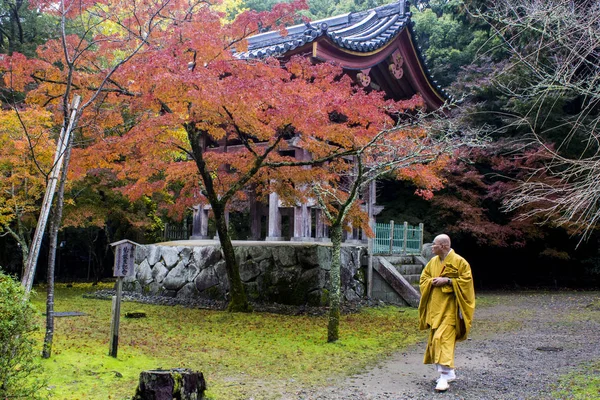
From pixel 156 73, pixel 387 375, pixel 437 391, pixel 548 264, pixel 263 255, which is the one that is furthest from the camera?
pixel 548 264

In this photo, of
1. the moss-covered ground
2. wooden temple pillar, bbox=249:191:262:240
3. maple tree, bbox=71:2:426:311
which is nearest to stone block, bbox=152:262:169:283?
the moss-covered ground

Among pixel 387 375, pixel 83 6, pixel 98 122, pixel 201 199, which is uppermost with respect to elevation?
pixel 83 6

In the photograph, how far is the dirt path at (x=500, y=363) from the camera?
5.04 m

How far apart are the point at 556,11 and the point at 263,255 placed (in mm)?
7997

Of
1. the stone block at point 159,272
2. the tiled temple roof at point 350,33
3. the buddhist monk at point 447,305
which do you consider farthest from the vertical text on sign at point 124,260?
the stone block at point 159,272

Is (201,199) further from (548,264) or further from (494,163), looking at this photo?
(548,264)

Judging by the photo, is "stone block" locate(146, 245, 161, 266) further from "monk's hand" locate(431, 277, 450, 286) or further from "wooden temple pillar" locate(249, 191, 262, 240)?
"monk's hand" locate(431, 277, 450, 286)

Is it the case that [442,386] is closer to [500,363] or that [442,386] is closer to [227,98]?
[500,363]

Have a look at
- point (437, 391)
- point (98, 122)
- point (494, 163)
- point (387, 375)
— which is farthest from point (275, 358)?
point (494, 163)

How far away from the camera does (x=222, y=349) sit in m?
6.87

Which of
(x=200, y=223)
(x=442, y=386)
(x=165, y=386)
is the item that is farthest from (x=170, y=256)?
(x=442, y=386)

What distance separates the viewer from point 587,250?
18.0 m

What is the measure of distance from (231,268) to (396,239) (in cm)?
552

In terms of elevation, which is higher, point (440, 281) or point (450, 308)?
point (440, 281)
